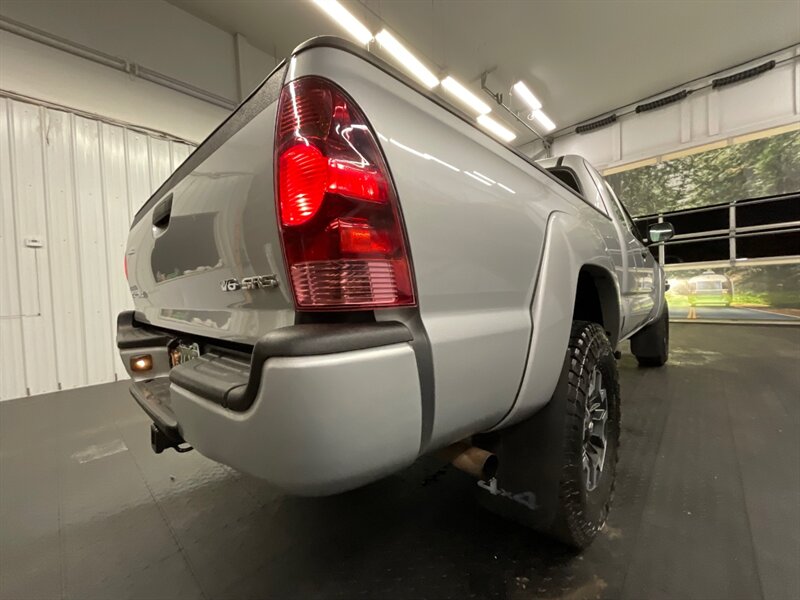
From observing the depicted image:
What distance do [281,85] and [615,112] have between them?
388 inches

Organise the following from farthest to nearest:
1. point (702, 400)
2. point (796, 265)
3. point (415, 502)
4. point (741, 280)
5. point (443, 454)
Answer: point (741, 280)
point (796, 265)
point (702, 400)
point (415, 502)
point (443, 454)

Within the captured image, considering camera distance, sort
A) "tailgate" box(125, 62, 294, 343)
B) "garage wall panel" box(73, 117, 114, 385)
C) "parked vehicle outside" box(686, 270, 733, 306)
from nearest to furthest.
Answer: "tailgate" box(125, 62, 294, 343) < "garage wall panel" box(73, 117, 114, 385) < "parked vehicle outside" box(686, 270, 733, 306)

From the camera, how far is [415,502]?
Answer: 1.47 m

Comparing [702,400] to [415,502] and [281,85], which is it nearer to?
[415,502]

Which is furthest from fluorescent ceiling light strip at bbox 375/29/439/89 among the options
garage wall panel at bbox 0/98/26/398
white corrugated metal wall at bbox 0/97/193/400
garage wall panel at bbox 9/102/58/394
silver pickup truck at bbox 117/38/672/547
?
silver pickup truck at bbox 117/38/672/547

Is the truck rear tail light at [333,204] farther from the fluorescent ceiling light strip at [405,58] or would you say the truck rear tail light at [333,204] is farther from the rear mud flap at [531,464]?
the fluorescent ceiling light strip at [405,58]

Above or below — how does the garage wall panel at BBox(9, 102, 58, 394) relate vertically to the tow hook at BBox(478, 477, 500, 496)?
above

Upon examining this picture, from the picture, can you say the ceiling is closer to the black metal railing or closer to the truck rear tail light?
the black metal railing

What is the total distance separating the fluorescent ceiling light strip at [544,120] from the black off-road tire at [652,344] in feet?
18.7

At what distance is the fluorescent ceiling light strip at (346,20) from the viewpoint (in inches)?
154

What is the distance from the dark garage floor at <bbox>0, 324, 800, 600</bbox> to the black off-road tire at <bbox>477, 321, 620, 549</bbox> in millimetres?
177

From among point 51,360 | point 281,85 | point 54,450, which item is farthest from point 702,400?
point 51,360

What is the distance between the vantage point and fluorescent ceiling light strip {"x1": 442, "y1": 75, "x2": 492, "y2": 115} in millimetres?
5696

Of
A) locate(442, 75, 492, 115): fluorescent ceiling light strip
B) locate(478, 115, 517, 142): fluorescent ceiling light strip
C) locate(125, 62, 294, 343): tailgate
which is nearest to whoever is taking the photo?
locate(125, 62, 294, 343): tailgate
